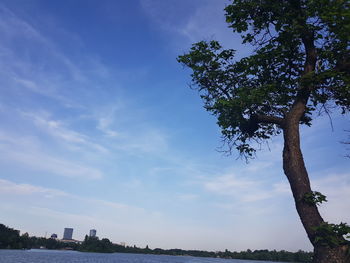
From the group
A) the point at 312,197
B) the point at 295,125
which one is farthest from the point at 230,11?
the point at 312,197

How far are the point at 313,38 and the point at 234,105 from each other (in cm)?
342

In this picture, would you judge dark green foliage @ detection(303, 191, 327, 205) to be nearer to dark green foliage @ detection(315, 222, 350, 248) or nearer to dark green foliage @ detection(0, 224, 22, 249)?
dark green foliage @ detection(315, 222, 350, 248)

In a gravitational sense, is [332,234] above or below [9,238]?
above

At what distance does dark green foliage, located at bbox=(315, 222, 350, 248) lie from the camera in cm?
705

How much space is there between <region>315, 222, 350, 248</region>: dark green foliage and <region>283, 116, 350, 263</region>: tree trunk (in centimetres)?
12

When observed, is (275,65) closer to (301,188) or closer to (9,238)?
(301,188)

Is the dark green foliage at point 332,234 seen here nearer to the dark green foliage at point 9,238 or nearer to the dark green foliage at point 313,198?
the dark green foliage at point 313,198

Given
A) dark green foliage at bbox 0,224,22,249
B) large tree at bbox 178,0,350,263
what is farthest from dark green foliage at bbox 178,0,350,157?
dark green foliage at bbox 0,224,22,249

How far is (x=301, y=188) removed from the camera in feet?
26.2

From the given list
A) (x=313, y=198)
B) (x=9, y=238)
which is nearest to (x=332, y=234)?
(x=313, y=198)

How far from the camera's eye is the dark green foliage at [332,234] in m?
7.05

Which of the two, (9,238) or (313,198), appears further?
(9,238)

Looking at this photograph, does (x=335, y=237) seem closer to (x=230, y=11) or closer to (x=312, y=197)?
(x=312, y=197)

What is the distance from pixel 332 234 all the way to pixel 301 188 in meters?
1.35
